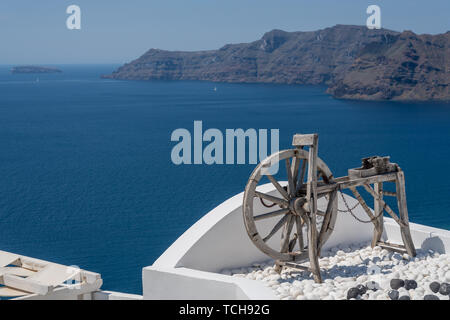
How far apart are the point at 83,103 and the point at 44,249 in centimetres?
8017

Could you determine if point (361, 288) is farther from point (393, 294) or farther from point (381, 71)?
point (381, 71)

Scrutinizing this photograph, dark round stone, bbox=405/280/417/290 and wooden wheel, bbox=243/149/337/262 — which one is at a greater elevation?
wooden wheel, bbox=243/149/337/262

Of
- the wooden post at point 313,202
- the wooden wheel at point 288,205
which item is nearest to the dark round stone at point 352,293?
the wooden post at point 313,202

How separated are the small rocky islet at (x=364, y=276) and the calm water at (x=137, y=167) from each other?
1153 cm

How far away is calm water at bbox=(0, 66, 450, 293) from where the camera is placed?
2639cm

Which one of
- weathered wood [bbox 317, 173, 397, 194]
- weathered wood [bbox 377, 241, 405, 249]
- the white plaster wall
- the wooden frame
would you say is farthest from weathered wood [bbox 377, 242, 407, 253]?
weathered wood [bbox 317, 173, 397, 194]

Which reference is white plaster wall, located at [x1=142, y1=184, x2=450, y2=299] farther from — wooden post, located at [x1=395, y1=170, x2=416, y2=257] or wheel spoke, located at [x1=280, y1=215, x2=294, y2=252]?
wheel spoke, located at [x1=280, y1=215, x2=294, y2=252]

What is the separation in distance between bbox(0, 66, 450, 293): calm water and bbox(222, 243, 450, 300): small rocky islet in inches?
454

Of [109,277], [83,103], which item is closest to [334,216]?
[109,277]

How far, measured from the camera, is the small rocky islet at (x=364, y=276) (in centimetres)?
823

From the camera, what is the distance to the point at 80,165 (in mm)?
46000

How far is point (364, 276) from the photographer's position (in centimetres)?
909

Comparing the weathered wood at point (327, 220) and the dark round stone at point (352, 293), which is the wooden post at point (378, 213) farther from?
the dark round stone at point (352, 293)

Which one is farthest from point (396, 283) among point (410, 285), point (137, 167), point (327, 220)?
point (137, 167)
